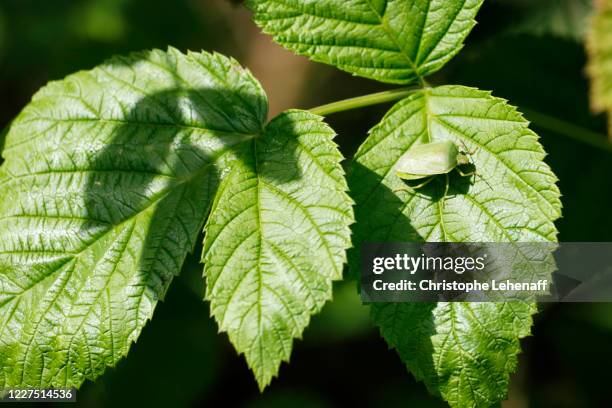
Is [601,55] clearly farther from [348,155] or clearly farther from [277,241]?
[348,155]

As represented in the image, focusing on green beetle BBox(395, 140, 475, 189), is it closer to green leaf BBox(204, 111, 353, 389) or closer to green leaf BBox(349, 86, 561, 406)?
green leaf BBox(349, 86, 561, 406)

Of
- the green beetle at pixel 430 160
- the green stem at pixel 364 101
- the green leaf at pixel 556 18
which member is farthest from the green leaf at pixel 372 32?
the green leaf at pixel 556 18

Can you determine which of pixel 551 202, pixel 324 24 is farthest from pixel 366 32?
pixel 551 202

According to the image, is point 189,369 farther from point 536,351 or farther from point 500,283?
point 500,283

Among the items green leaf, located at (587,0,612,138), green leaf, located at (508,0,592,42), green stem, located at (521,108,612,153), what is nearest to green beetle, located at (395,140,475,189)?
green leaf, located at (587,0,612,138)

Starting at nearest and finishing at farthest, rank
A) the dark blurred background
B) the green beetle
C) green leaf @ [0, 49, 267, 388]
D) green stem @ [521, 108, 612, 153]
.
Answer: the green beetle, green leaf @ [0, 49, 267, 388], green stem @ [521, 108, 612, 153], the dark blurred background
